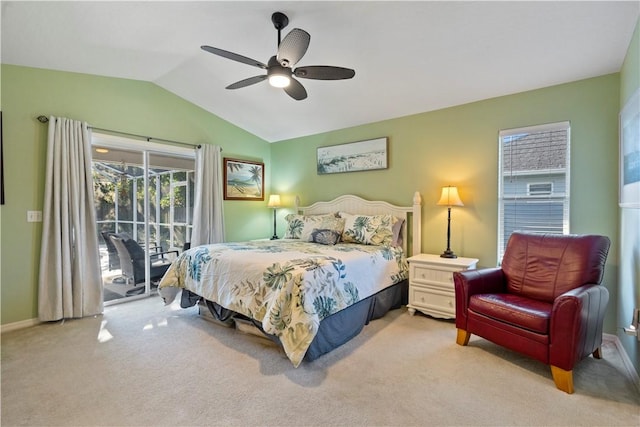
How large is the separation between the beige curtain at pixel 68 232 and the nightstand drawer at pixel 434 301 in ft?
11.7

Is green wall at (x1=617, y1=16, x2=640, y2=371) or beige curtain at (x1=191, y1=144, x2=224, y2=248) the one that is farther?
beige curtain at (x1=191, y1=144, x2=224, y2=248)

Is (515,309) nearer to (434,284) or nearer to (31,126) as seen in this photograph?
(434,284)

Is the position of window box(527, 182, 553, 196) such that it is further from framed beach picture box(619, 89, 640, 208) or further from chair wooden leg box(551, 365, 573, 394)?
chair wooden leg box(551, 365, 573, 394)

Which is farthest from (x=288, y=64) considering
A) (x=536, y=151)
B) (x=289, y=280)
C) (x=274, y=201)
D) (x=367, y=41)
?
(x=274, y=201)

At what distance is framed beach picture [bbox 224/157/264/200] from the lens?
15.9 ft

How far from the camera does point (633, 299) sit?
2178mm

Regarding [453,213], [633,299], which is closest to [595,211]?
[633,299]

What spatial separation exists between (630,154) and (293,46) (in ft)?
8.67

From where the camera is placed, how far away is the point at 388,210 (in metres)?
4.06

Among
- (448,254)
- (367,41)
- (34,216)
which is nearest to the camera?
(367,41)

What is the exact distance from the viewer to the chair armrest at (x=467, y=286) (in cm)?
253

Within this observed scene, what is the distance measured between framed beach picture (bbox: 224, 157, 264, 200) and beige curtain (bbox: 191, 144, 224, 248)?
0.25 metres

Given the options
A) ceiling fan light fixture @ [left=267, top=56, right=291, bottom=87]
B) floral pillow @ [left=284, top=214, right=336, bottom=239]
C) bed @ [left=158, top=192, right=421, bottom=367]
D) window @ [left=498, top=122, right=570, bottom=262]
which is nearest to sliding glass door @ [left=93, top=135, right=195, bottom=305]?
bed @ [left=158, top=192, right=421, bottom=367]

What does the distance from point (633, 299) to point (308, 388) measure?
8.00 feet
